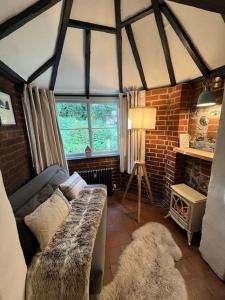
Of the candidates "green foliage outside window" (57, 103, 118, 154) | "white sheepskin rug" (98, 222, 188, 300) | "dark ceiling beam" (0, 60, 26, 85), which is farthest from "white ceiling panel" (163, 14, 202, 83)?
"white sheepskin rug" (98, 222, 188, 300)

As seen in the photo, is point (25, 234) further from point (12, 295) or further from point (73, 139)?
point (73, 139)

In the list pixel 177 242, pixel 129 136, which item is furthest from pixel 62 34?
pixel 177 242

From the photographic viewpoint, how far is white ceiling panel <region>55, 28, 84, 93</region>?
196cm

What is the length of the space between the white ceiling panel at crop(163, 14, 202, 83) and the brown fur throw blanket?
221cm

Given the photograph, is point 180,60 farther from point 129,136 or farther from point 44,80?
point 44,80

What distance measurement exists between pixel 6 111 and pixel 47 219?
133cm

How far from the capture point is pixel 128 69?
245cm

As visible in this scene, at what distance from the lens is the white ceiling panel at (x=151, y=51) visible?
6.13 ft

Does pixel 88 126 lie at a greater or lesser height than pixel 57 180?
greater

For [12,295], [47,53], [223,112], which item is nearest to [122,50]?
[47,53]

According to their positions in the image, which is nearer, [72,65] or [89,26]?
[89,26]

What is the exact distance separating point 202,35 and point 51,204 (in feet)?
7.60

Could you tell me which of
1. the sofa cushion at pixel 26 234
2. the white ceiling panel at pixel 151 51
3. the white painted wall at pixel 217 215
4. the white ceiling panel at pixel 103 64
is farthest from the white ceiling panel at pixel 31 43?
the white painted wall at pixel 217 215

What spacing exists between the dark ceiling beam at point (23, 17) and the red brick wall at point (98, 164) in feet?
6.92
